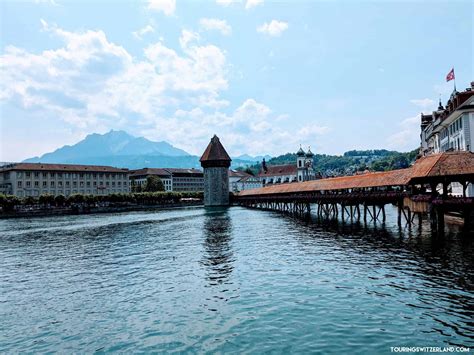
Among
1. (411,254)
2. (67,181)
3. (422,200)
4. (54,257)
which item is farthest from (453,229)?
(67,181)

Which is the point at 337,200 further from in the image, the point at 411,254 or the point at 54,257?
the point at 54,257

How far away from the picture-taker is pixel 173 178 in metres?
171

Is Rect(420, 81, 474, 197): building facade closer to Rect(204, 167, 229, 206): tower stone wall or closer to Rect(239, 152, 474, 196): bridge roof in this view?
Rect(239, 152, 474, 196): bridge roof

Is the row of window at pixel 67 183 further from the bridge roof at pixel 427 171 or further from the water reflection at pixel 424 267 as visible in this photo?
the water reflection at pixel 424 267

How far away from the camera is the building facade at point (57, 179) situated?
106m

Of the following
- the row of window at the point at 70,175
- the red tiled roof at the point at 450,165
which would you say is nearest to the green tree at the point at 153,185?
the row of window at the point at 70,175

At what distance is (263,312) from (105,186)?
12230 cm

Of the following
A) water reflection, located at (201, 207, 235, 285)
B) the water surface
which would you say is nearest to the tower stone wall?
water reflection, located at (201, 207, 235, 285)

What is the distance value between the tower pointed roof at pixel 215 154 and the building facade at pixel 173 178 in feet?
209

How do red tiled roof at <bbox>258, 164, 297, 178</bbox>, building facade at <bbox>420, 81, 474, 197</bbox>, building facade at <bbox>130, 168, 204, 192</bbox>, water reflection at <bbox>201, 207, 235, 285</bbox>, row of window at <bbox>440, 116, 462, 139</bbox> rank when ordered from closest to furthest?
water reflection at <bbox>201, 207, 235, 285</bbox> < building facade at <bbox>420, 81, 474, 197</bbox> < row of window at <bbox>440, 116, 462, 139</bbox> < red tiled roof at <bbox>258, 164, 297, 178</bbox> < building facade at <bbox>130, 168, 204, 192</bbox>

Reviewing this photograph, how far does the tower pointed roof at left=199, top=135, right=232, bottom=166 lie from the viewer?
101 m

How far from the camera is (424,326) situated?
11148mm

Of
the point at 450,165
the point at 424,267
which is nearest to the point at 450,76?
the point at 450,165

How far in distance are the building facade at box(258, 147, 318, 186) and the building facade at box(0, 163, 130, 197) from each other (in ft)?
196
